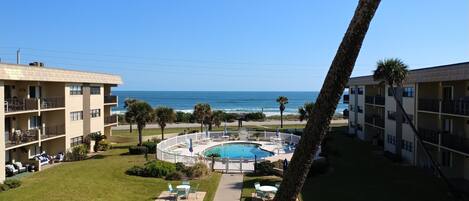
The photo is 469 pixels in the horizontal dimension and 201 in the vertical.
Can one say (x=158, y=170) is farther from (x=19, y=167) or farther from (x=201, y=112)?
(x=201, y=112)

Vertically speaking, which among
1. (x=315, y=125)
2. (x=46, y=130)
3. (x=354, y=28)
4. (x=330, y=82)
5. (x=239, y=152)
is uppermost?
(x=354, y=28)

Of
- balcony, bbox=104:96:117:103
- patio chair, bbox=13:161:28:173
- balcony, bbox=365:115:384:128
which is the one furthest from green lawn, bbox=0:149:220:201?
balcony, bbox=365:115:384:128

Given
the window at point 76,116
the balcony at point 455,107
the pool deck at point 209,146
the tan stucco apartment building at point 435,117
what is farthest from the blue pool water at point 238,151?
the balcony at point 455,107

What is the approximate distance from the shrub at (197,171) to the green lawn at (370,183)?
3.36 meters

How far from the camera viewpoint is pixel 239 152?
45625 millimetres

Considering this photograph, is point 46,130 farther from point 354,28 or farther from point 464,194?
point 354,28

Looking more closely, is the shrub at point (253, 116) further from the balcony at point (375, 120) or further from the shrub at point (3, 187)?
the shrub at point (3, 187)

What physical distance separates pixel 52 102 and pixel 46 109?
5.41 feet

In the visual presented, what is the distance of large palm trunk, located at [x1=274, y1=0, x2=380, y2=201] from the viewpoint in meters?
7.25

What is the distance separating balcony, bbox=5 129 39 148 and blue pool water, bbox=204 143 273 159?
16.3m

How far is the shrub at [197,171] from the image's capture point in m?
29.0

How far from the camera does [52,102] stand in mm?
36469

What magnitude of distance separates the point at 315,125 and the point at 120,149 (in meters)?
39.6

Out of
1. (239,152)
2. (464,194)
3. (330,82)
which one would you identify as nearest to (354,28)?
(330,82)
